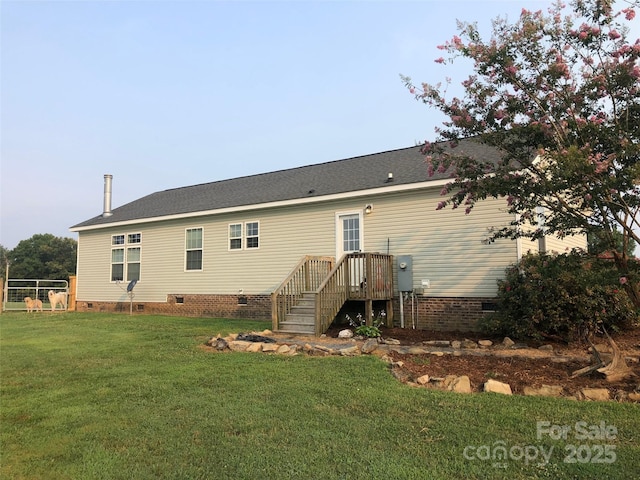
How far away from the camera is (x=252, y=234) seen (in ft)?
47.1

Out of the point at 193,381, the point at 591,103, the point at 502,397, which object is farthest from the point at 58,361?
the point at 591,103

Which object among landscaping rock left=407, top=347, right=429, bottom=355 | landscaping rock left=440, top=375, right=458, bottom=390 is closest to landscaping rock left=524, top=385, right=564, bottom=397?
landscaping rock left=440, top=375, right=458, bottom=390

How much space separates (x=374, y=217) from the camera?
39.1 ft

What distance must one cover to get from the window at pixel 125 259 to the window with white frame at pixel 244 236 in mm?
4723

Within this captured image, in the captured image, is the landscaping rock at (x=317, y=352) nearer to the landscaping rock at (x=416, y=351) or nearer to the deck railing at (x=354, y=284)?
the landscaping rock at (x=416, y=351)

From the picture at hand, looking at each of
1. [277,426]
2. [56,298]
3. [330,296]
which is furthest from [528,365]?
[56,298]

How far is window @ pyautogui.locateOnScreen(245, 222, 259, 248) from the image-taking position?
14.2m

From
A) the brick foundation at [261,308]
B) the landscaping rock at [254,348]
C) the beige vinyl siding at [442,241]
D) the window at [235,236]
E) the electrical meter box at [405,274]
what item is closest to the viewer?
the landscaping rock at [254,348]

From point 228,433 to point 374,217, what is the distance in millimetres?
8568

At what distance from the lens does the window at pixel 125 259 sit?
17.4 metres

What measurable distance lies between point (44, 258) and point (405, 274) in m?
62.0

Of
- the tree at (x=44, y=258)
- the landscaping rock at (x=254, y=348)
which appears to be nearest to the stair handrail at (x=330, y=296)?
the landscaping rock at (x=254, y=348)

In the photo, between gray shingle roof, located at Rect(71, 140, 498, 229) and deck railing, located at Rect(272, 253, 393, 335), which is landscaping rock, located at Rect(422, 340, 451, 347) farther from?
gray shingle roof, located at Rect(71, 140, 498, 229)

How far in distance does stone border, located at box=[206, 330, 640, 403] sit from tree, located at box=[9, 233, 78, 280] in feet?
173
